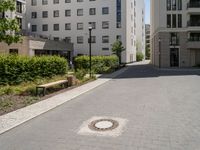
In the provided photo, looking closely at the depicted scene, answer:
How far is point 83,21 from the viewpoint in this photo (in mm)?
62062

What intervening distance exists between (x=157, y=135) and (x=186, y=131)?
922 mm

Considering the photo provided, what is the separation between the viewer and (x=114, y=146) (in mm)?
6605

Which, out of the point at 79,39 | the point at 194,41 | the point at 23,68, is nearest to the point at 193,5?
the point at 194,41

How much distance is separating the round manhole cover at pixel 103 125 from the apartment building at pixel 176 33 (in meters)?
38.0

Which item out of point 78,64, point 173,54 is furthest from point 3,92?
point 173,54

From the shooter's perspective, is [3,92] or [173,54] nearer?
[3,92]

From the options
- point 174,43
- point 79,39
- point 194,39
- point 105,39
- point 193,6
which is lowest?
point 174,43

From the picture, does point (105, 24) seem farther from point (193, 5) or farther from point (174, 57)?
point (193, 5)

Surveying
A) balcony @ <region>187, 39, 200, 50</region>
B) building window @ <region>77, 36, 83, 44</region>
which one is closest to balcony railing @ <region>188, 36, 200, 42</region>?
balcony @ <region>187, 39, 200, 50</region>

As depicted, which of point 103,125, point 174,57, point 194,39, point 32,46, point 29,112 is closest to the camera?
point 103,125

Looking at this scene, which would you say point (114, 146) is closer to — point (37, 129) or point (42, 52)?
point (37, 129)

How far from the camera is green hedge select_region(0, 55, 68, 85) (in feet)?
60.2

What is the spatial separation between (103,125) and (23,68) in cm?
1191

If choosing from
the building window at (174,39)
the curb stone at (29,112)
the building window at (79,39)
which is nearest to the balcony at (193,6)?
the building window at (174,39)
